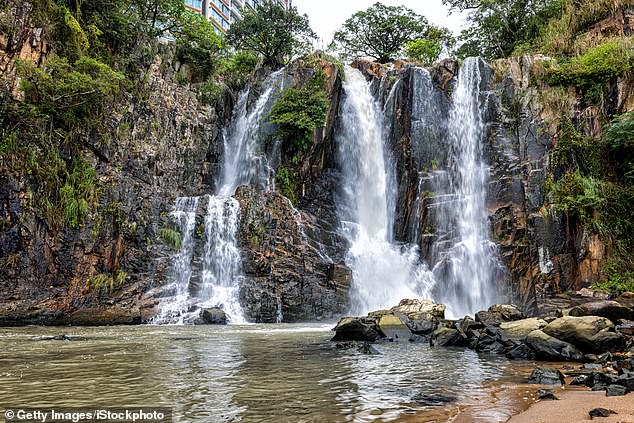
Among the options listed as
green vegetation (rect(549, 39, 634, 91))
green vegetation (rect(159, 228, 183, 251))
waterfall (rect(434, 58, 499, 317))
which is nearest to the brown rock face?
green vegetation (rect(159, 228, 183, 251))

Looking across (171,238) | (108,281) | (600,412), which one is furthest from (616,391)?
(171,238)

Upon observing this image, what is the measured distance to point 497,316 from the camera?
41.6 ft

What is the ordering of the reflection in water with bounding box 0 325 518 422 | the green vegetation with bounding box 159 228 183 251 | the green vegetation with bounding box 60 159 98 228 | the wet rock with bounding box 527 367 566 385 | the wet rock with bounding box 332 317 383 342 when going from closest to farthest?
the reflection in water with bounding box 0 325 518 422
the wet rock with bounding box 527 367 566 385
the wet rock with bounding box 332 317 383 342
the green vegetation with bounding box 60 159 98 228
the green vegetation with bounding box 159 228 183 251

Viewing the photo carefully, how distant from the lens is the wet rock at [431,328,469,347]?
1073cm

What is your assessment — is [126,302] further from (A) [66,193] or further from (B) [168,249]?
(A) [66,193]

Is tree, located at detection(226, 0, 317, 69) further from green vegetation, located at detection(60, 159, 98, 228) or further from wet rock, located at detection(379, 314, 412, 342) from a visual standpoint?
wet rock, located at detection(379, 314, 412, 342)

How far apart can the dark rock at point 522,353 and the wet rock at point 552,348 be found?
0.08 m

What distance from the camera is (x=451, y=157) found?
2236 cm

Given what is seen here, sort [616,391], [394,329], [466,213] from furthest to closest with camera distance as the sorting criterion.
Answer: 1. [466,213]
2. [394,329]
3. [616,391]

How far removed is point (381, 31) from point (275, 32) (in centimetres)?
872

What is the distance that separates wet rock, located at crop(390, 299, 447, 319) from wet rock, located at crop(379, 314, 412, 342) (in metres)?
1.53

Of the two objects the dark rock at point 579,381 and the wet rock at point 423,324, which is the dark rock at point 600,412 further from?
the wet rock at point 423,324

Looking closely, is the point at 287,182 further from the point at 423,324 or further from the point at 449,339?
the point at 449,339

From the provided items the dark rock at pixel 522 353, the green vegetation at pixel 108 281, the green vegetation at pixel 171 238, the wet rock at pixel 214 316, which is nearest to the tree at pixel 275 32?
the green vegetation at pixel 171 238
